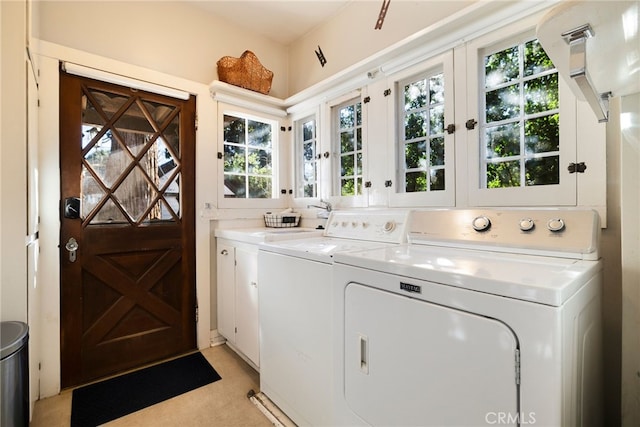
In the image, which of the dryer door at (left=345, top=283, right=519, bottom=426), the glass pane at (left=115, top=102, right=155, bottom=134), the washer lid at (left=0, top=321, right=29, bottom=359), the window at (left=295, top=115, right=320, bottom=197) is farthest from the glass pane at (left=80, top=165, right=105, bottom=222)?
the dryer door at (left=345, top=283, right=519, bottom=426)

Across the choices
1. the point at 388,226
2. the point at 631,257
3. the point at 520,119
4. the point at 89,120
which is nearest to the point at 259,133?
the point at 89,120

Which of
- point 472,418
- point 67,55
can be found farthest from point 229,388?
point 67,55

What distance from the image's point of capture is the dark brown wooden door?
1.90m

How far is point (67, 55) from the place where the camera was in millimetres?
1861

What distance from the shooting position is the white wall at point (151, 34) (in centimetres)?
194

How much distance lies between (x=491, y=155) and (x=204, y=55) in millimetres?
2461

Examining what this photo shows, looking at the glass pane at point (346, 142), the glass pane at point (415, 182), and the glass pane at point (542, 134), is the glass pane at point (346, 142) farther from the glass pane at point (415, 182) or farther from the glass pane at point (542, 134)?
the glass pane at point (542, 134)

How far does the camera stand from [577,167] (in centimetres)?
127

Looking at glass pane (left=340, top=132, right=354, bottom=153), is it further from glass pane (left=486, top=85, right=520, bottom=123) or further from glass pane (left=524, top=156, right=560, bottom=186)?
glass pane (left=524, top=156, right=560, bottom=186)

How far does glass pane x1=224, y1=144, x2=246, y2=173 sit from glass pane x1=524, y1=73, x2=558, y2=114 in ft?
7.22

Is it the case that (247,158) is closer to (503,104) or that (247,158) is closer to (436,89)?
(436,89)

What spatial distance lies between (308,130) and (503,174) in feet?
6.03

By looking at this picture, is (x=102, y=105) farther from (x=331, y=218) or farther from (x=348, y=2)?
(x=348, y=2)

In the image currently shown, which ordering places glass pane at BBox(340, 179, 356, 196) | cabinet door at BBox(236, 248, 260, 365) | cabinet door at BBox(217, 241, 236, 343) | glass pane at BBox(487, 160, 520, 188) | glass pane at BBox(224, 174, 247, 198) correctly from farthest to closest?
glass pane at BBox(224, 174, 247, 198) → glass pane at BBox(340, 179, 356, 196) → cabinet door at BBox(217, 241, 236, 343) → cabinet door at BBox(236, 248, 260, 365) → glass pane at BBox(487, 160, 520, 188)
